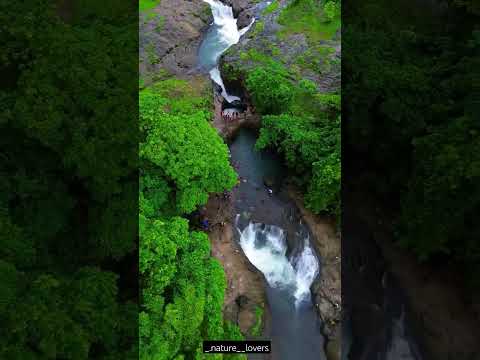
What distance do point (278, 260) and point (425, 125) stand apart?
8.03m

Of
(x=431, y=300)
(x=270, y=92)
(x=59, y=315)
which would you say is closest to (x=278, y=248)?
(x=431, y=300)

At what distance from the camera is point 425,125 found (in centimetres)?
1480

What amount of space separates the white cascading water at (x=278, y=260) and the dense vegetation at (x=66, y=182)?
6.16 m

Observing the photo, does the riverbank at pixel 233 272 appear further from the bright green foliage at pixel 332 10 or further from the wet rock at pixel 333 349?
the bright green foliage at pixel 332 10

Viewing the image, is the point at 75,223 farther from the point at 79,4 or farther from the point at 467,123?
the point at 467,123

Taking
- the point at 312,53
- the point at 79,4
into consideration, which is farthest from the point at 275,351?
the point at 312,53

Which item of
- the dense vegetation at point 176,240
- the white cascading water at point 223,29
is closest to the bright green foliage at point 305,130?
the dense vegetation at point 176,240

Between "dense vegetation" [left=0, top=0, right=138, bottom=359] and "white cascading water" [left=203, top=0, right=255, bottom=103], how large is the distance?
1275cm

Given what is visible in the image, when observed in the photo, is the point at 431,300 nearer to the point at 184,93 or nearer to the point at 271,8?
the point at 184,93

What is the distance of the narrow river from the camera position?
1620 centimetres

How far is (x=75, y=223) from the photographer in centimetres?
1405

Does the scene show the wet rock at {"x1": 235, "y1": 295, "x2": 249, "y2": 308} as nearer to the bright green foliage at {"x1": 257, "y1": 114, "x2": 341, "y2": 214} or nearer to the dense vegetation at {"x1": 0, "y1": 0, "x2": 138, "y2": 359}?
the dense vegetation at {"x1": 0, "y1": 0, "x2": 138, "y2": 359}

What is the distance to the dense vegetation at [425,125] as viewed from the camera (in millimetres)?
13344

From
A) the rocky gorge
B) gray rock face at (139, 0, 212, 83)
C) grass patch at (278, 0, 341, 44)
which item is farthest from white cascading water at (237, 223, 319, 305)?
grass patch at (278, 0, 341, 44)
